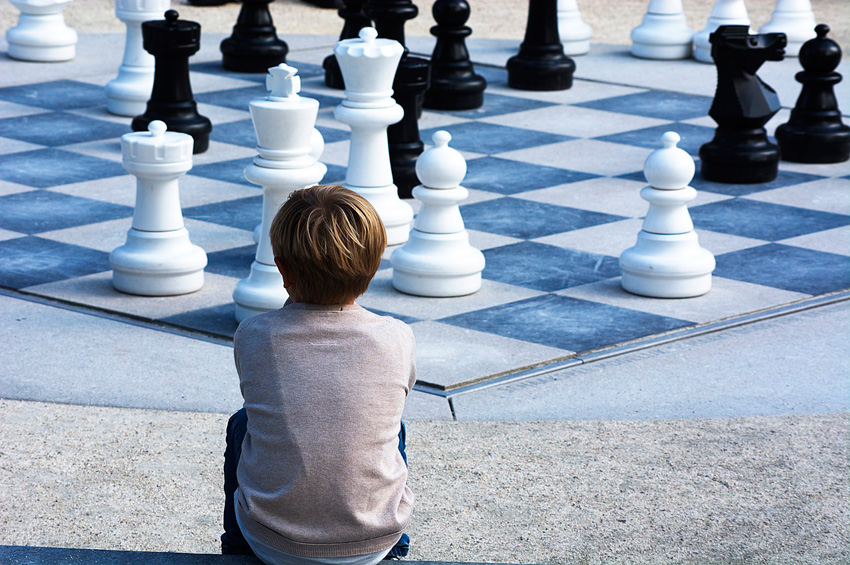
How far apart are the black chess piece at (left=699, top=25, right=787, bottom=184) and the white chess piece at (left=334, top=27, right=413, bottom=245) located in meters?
1.68

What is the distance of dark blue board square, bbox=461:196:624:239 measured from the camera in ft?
16.3

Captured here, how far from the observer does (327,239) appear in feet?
6.26

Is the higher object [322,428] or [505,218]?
[322,428]

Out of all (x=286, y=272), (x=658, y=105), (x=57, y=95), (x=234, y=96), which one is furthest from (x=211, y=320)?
(x=658, y=105)

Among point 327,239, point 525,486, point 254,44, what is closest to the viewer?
point 327,239

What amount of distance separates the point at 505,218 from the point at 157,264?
61.8 inches

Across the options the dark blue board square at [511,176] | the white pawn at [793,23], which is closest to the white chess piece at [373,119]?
the dark blue board square at [511,176]

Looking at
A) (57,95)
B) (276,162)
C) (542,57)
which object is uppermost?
(276,162)

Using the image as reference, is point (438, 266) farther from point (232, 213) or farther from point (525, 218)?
point (232, 213)

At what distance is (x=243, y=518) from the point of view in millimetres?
2014

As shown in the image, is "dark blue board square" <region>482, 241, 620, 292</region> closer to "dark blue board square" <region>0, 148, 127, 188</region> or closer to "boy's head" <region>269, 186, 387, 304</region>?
"dark blue board square" <region>0, 148, 127, 188</region>

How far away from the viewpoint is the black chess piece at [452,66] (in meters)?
6.88

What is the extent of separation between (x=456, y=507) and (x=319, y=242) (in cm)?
106

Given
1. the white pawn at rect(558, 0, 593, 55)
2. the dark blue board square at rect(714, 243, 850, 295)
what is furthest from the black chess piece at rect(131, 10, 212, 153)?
the white pawn at rect(558, 0, 593, 55)
